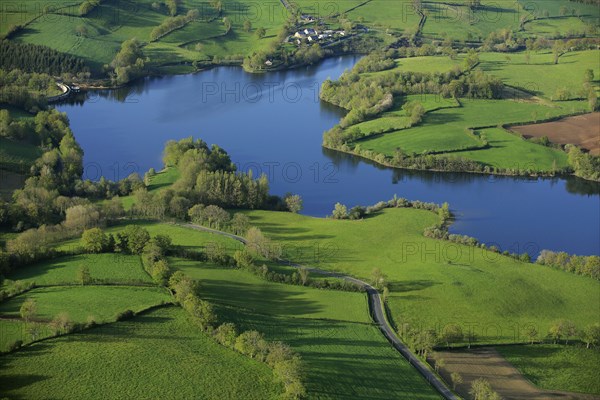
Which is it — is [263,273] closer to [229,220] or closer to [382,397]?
[229,220]

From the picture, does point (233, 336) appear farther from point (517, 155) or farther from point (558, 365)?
point (517, 155)

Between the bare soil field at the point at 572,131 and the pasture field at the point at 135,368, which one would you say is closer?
the pasture field at the point at 135,368

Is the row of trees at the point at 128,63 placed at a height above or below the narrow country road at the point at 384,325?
above

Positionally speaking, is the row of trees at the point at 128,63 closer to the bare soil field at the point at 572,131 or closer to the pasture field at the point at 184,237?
the pasture field at the point at 184,237

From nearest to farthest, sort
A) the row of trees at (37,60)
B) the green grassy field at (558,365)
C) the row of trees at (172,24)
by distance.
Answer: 1. the green grassy field at (558,365)
2. the row of trees at (37,60)
3. the row of trees at (172,24)

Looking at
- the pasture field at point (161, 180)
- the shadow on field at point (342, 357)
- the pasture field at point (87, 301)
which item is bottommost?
the shadow on field at point (342, 357)

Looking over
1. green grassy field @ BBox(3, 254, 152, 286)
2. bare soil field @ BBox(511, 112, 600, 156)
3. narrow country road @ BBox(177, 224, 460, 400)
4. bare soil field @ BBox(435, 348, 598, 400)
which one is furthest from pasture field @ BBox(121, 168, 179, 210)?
bare soil field @ BBox(511, 112, 600, 156)

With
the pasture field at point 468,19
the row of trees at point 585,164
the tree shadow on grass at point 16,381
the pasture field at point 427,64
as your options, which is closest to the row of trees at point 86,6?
the pasture field at point 427,64
